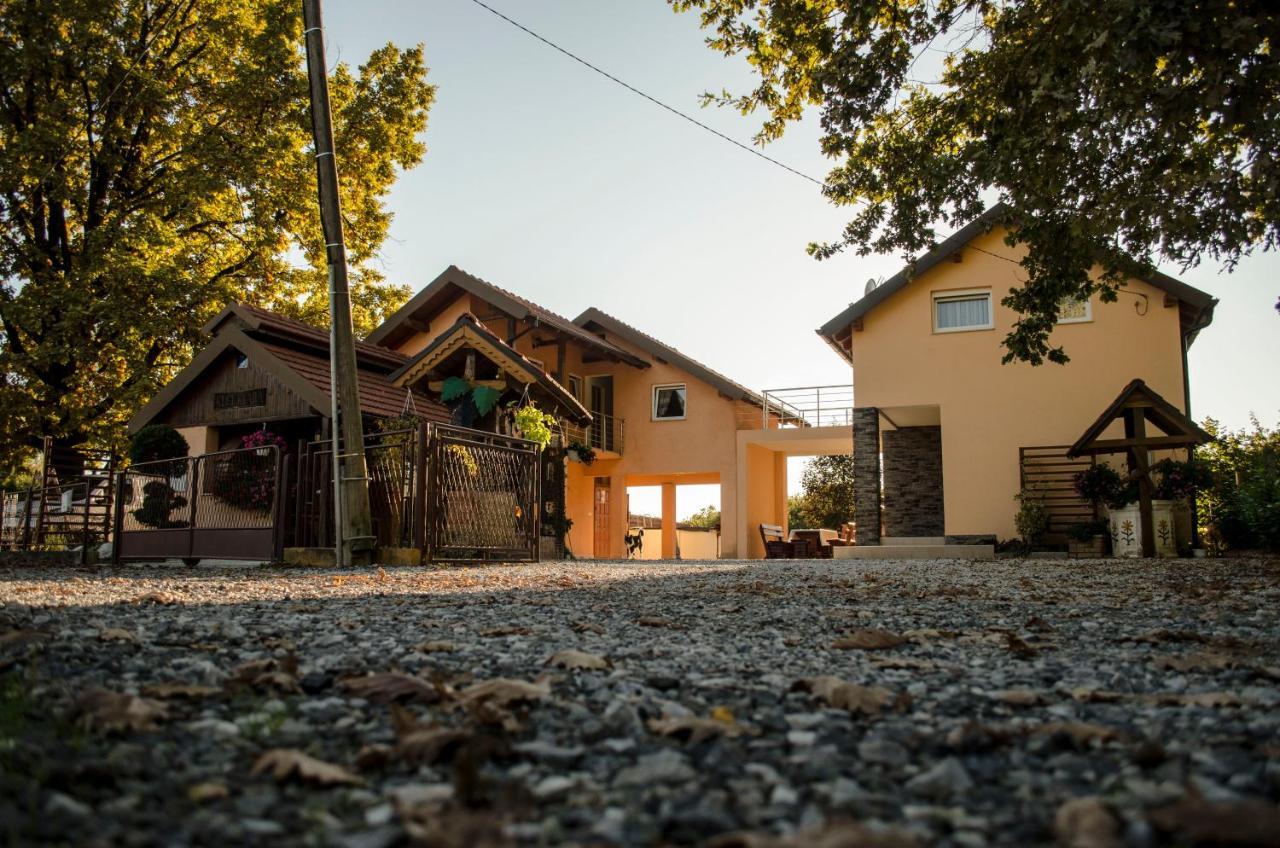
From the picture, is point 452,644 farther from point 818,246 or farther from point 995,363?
point 995,363

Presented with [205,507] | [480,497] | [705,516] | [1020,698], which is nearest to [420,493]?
[480,497]

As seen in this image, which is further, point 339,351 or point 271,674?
point 339,351

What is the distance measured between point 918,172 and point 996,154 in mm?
1440

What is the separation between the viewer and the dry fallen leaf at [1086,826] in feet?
4.62

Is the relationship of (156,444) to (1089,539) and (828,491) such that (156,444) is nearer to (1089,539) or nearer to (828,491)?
(1089,539)

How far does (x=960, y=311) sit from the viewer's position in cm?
1852

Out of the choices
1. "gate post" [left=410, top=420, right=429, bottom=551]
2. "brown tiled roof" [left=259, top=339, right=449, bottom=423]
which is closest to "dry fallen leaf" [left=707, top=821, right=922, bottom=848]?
"gate post" [left=410, top=420, right=429, bottom=551]

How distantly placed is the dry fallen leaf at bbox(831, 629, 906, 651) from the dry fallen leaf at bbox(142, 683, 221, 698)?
232 cm

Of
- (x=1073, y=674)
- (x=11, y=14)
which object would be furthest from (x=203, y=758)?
(x=11, y=14)

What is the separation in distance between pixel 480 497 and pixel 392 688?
878 cm

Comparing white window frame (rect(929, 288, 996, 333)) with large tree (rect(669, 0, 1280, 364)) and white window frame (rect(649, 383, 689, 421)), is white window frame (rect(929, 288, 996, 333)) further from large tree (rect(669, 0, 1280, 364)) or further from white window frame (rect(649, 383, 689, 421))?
large tree (rect(669, 0, 1280, 364))

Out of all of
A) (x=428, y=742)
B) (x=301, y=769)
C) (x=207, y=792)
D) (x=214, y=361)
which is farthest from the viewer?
(x=214, y=361)

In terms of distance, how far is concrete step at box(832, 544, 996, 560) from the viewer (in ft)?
51.8

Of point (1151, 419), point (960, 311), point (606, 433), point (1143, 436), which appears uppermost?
point (960, 311)
